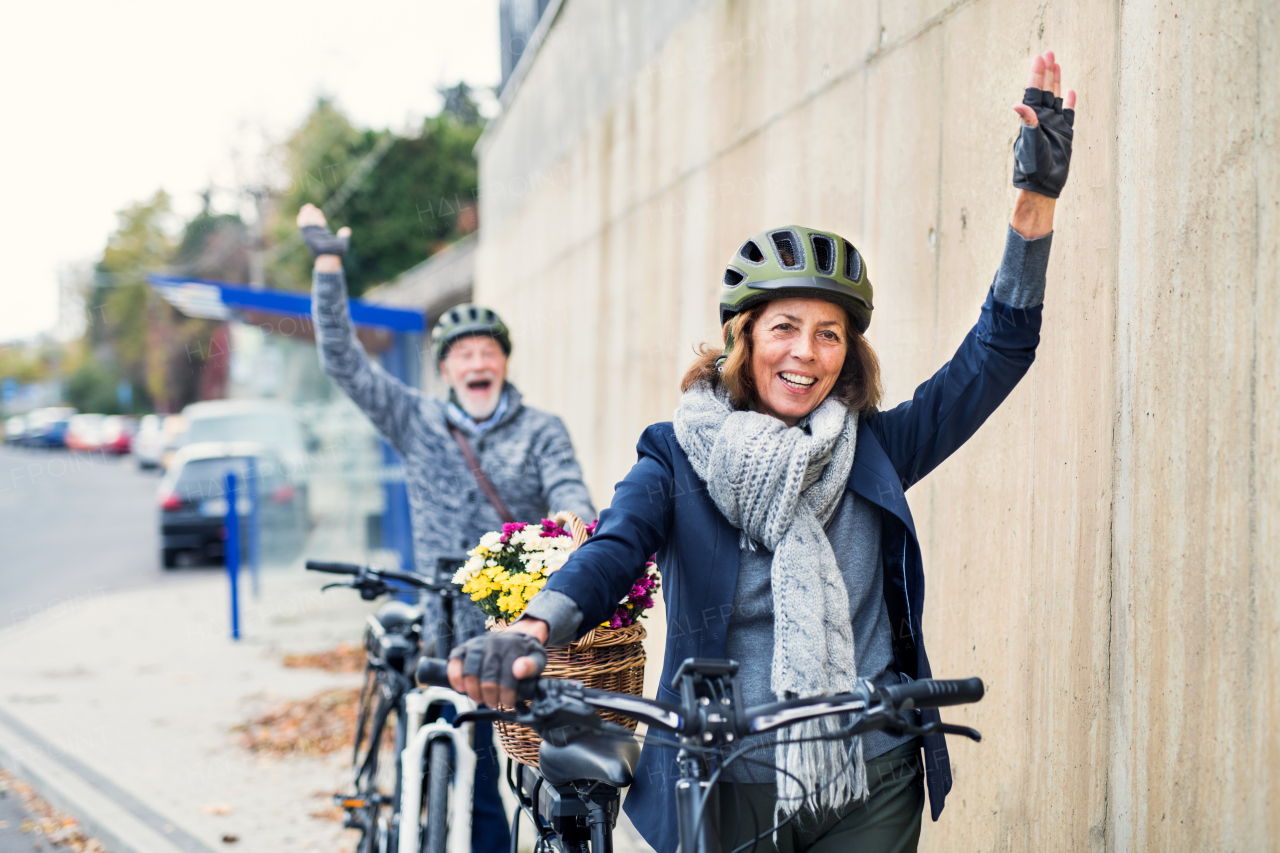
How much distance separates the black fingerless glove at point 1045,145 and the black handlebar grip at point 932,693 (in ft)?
3.08

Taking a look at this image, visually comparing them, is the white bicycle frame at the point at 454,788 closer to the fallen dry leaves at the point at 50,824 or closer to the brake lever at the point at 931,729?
the brake lever at the point at 931,729

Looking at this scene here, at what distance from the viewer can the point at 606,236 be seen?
7.83 m

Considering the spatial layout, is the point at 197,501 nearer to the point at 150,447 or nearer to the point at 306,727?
the point at 306,727

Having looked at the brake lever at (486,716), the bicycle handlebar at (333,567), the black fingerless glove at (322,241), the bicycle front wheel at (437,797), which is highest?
the black fingerless glove at (322,241)

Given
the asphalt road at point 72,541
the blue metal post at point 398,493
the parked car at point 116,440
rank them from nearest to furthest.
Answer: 1. the blue metal post at point 398,493
2. the asphalt road at point 72,541
3. the parked car at point 116,440

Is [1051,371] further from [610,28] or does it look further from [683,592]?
[610,28]

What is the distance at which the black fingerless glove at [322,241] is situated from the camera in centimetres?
411

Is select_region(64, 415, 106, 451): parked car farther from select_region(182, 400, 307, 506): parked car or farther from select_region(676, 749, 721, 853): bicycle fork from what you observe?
select_region(676, 749, 721, 853): bicycle fork

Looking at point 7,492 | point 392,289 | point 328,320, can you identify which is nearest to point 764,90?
point 328,320

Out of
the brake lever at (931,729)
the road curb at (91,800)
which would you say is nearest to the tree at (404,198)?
the road curb at (91,800)

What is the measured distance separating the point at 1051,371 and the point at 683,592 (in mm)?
1425

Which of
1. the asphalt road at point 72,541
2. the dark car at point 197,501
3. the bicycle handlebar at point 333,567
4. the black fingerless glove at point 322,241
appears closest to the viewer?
the bicycle handlebar at point 333,567

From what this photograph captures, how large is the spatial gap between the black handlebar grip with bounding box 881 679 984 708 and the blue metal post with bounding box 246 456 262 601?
910cm

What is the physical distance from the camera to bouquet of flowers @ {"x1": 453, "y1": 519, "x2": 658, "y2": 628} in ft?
8.72
